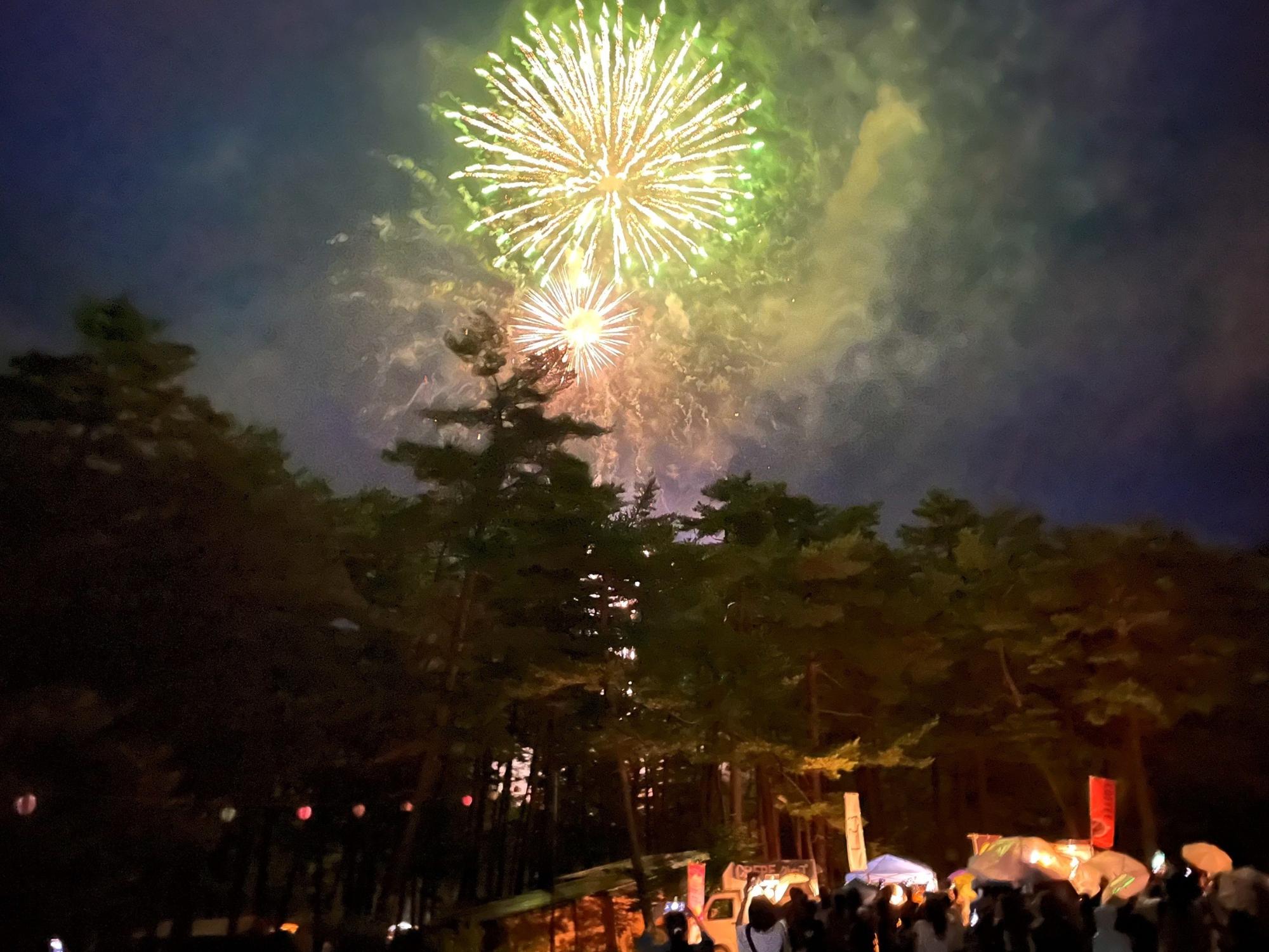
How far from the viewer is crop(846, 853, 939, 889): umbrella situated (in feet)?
48.3

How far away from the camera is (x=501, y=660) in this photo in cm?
1983

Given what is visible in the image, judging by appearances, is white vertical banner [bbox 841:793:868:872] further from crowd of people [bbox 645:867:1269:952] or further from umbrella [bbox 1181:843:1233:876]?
umbrella [bbox 1181:843:1233:876]

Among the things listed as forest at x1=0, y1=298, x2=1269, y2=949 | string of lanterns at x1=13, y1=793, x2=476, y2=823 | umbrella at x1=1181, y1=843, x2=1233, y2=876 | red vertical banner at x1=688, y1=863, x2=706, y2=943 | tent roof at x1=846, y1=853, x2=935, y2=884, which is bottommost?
red vertical banner at x1=688, y1=863, x2=706, y2=943

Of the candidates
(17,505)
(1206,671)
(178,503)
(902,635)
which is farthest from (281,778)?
(1206,671)

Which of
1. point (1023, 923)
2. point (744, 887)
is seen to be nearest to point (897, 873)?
point (744, 887)

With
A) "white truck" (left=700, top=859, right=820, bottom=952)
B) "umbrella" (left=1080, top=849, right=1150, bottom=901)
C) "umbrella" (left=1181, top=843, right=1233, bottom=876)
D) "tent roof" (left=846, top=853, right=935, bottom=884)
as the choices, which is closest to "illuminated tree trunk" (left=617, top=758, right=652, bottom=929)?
"white truck" (left=700, top=859, right=820, bottom=952)

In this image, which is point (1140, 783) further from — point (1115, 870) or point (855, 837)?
point (1115, 870)

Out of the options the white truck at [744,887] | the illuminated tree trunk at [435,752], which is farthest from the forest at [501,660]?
the white truck at [744,887]

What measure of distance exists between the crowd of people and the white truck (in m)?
4.93

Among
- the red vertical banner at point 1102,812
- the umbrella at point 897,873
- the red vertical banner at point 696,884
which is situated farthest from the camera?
the red vertical banner at point 1102,812

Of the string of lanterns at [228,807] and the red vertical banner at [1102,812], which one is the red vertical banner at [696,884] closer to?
the string of lanterns at [228,807]

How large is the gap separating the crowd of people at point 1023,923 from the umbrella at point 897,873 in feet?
16.2

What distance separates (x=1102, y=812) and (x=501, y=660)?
12866 millimetres

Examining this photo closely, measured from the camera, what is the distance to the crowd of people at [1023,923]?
6113 millimetres
